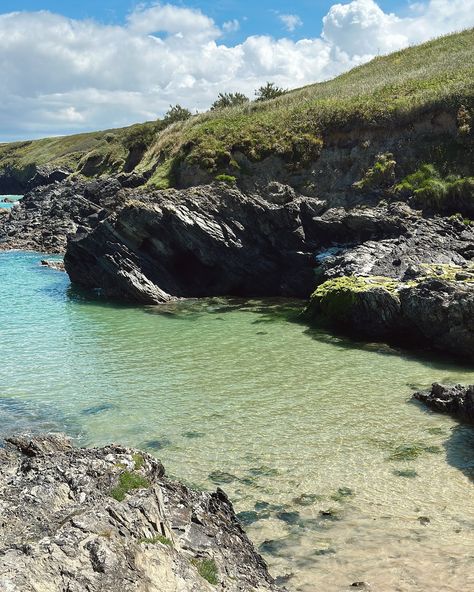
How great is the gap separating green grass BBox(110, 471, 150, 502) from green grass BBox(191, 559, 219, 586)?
1.63 meters

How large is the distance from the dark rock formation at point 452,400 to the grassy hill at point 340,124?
29.3 metres

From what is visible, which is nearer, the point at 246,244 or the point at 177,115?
the point at 246,244

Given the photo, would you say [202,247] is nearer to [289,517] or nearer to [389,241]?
[389,241]

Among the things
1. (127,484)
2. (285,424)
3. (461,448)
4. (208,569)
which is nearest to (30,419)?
(285,424)

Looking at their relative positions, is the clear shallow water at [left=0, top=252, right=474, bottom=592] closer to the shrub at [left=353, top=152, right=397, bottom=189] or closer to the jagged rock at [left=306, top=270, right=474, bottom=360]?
the jagged rock at [left=306, top=270, right=474, bottom=360]

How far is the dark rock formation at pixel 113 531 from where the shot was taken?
272 inches

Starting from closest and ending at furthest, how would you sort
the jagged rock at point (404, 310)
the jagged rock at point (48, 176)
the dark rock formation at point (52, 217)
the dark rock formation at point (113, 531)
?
the dark rock formation at point (113, 531)
the jagged rock at point (404, 310)
the dark rock formation at point (52, 217)
the jagged rock at point (48, 176)

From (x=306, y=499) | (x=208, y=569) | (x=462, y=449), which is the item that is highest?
(x=208, y=569)

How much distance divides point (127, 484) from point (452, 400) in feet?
44.0

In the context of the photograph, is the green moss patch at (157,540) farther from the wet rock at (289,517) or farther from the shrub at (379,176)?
the shrub at (379,176)

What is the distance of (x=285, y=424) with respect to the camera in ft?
61.4

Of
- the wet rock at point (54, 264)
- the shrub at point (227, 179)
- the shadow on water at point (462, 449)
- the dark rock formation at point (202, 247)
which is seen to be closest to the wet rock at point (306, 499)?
the shadow on water at point (462, 449)

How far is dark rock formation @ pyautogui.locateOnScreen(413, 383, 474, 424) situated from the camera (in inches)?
728

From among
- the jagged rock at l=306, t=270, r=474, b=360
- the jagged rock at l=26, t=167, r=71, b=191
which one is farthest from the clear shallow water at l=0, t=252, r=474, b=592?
the jagged rock at l=26, t=167, r=71, b=191
